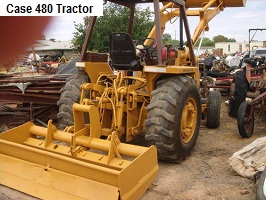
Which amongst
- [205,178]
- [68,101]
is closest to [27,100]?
[68,101]

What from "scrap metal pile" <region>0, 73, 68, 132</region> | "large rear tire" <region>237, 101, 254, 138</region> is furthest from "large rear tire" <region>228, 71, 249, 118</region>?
"scrap metal pile" <region>0, 73, 68, 132</region>

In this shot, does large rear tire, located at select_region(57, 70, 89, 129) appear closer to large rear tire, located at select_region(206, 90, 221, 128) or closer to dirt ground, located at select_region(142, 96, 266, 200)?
dirt ground, located at select_region(142, 96, 266, 200)

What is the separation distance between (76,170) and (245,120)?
3312 mm

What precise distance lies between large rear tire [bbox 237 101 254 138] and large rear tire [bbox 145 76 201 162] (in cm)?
136

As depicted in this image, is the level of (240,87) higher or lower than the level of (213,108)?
higher

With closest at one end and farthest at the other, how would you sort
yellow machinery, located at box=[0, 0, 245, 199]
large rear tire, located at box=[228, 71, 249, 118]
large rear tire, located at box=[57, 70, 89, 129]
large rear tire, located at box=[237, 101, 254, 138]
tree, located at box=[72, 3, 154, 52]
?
yellow machinery, located at box=[0, 0, 245, 199] < large rear tire, located at box=[57, 70, 89, 129] < large rear tire, located at box=[237, 101, 254, 138] < large rear tire, located at box=[228, 71, 249, 118] < tree, located at box=[72, 3, 154, 52]

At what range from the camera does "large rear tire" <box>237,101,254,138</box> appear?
516 cm

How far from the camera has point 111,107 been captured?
425cm

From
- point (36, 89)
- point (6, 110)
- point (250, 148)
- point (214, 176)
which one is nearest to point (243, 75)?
point (250, 148)

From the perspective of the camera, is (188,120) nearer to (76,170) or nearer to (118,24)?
(76,170)

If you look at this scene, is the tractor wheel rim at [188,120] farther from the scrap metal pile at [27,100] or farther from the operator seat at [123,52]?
the scrap metal pile at [27,100]

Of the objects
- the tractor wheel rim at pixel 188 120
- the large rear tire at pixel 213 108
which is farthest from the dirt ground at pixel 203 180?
the large rear tire at pixel 213 108

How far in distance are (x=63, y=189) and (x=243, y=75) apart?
4609 millimetres

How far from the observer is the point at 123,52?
417 cm
